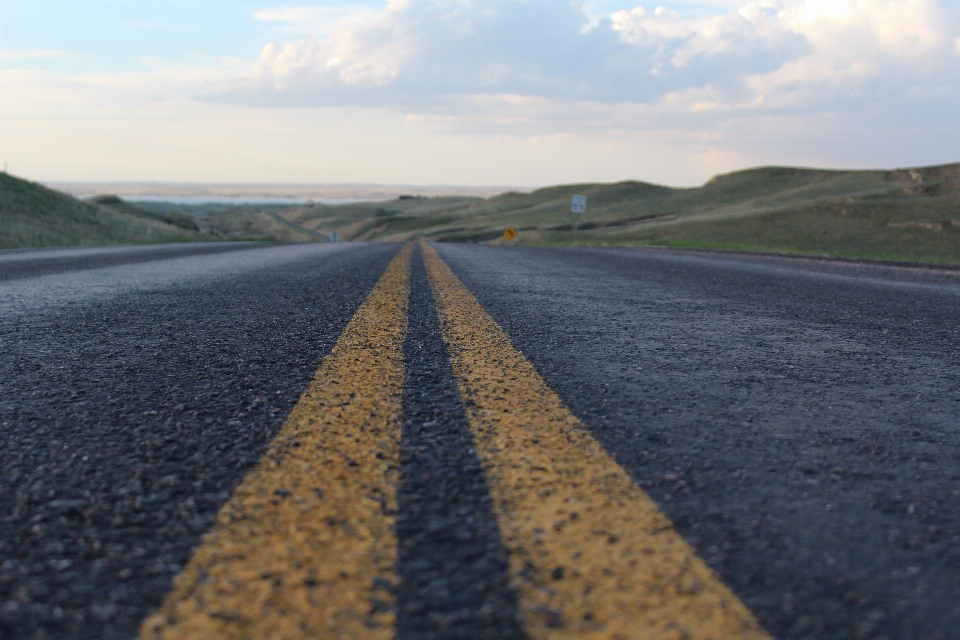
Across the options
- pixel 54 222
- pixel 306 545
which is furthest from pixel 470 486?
pixel 54 222

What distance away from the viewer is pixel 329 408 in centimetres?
225

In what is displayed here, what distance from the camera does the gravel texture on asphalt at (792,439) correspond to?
127cm

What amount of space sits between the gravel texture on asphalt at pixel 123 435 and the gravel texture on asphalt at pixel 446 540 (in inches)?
14.7

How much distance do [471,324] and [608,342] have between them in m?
0.77

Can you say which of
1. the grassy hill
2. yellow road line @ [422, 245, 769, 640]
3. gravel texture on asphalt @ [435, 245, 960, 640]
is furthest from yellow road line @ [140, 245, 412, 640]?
the grassy hill

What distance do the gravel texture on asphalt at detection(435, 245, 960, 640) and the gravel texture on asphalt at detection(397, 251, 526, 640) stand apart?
0.38 m

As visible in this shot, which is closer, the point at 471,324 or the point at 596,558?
the point at 596,558

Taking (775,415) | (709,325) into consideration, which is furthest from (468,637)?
(709,325)

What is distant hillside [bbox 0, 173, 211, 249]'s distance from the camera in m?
22.2

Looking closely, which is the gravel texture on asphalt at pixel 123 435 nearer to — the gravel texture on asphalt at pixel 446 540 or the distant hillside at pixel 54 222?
the gravel texture on asphalt at pixel 446 540

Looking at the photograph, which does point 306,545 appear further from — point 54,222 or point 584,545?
point 54,222

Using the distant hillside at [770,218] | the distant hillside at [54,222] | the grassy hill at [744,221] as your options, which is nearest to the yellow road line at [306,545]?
the grassy hill at [744,221]

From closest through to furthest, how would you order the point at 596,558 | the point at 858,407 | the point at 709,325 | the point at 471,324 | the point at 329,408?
1. the point at 596,558
2. the point at 329,408
3. the point at 858,407
4. the point at 471,324
5. the point at 709,325

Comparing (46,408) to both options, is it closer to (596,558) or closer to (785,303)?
(596,558)
